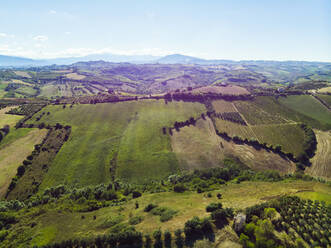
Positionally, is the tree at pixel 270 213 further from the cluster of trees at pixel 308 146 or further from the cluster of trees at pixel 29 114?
the cluster of trees at pixel 29 114

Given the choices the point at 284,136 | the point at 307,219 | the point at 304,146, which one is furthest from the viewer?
the point at 284,136

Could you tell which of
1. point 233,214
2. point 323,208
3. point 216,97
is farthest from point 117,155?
point 216,97

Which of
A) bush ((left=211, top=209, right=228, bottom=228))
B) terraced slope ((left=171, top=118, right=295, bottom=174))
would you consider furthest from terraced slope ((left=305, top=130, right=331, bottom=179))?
bush ((left=211, top=209, right=228, bottom=228))

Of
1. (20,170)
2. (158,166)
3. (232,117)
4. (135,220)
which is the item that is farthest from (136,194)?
(232,117)

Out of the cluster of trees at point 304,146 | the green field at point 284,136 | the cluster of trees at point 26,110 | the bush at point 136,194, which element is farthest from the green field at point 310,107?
the cluster of trees at point 26,110

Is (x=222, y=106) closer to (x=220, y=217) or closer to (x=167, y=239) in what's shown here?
(x=220, y=217)

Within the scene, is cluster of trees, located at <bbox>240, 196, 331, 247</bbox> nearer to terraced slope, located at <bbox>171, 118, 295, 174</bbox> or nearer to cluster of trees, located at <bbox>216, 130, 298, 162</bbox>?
terraced slope, located at <bbox>171, 118, 295, 174</bbox>
